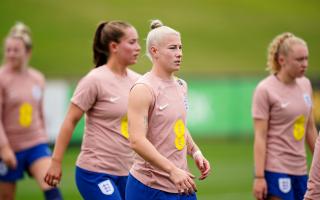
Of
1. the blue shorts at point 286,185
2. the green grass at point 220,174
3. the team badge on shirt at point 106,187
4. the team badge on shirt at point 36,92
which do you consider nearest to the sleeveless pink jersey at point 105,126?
the team badge on shirt at point 106,187

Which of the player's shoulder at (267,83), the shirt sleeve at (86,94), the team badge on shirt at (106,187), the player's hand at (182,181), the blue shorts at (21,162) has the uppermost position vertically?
the shirt sleeve at (86,94)

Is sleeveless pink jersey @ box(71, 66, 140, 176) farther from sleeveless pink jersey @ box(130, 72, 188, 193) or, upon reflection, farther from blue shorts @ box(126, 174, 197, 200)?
sleeveless pink jersey @ box(130, 72, 188, 193)

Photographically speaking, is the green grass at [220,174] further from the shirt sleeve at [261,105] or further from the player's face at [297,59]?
the player's face at [297,59]

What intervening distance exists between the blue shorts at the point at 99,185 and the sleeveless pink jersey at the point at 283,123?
5.17 ft

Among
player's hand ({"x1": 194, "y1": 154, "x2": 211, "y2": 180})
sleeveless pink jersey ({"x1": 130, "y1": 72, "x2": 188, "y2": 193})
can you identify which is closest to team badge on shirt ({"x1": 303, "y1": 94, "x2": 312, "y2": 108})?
player's hand ({"x1": 194, "y1": 154, "x2": 211, "y2": 180})

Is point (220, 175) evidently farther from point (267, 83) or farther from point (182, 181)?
point (182, 181)

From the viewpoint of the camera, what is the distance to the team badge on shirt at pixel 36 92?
1073 centimetres

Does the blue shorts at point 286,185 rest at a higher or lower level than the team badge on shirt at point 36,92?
lower

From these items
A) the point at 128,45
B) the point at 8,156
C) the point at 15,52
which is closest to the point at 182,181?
the point at 128,45

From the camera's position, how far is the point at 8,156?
10125mm

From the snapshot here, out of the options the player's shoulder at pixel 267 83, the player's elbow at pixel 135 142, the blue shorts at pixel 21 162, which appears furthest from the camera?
the blue shorts at pixel 21 162

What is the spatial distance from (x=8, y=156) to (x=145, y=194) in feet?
11.9

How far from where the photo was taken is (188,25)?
Result: 3497 centimetres

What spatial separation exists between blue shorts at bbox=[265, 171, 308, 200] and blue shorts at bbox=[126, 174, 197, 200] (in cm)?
175
